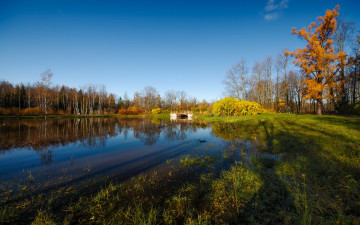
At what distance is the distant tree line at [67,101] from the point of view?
43219 mm

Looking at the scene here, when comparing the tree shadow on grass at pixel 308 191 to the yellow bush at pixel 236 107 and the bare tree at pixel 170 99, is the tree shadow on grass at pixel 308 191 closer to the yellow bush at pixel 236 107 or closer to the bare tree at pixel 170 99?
the yellow bush at pixel 236 107

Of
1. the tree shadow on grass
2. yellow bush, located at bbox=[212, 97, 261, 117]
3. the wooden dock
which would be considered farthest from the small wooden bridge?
the tree shadow on grass

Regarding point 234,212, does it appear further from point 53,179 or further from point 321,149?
point 321,149

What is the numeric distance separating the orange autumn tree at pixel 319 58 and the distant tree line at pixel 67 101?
36.2 metres

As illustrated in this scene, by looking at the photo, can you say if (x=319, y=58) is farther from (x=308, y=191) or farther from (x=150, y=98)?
(x=150, y=98)

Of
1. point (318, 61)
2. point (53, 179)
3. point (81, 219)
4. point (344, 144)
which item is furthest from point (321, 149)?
point (318, 61)

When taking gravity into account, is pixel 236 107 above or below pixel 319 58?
below

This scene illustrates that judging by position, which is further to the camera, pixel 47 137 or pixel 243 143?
pixel 47 137

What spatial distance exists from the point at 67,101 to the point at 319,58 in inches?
3088

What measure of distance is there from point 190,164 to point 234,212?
327 centimetres

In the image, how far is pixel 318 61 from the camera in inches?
779

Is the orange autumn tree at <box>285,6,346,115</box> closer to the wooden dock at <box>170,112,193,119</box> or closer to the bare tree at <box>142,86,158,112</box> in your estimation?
the wooden dock at <box>170,112,193,119</box>

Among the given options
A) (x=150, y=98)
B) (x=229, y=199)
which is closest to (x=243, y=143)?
(x=229, y=199)

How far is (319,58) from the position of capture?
19.5 m
